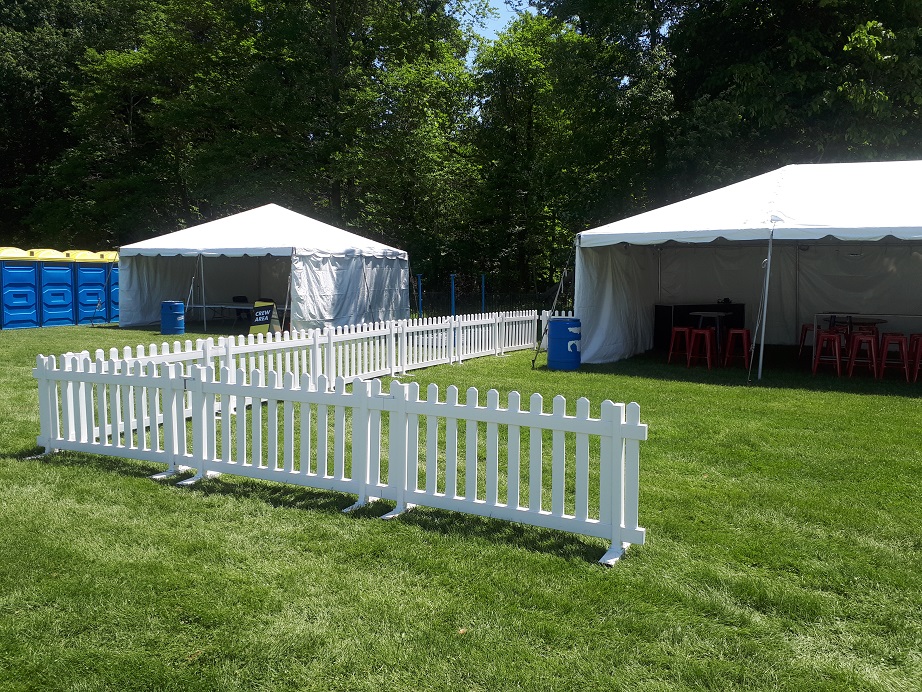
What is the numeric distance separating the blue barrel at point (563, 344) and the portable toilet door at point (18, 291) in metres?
13.6

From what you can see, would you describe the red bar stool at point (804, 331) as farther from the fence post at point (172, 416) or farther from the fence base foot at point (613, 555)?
the fence post at point (172, 416)

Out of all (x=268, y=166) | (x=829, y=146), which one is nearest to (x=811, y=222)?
(x=829, y=146)

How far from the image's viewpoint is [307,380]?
508cm

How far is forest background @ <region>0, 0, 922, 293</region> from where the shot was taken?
19.3 metres

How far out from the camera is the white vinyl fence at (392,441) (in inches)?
166

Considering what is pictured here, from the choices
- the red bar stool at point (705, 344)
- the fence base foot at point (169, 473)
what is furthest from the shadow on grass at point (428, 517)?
the red bar stool at point (705, 344)

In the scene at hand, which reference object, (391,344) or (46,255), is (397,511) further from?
(46,255)

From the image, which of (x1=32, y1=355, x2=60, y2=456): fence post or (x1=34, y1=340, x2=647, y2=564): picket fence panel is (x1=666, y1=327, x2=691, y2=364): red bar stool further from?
(x1=32, y1=355, x2=60, y2=456): fence post

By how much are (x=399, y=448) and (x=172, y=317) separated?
14.7 m

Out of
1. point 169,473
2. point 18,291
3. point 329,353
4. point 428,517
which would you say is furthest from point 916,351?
point 18,291

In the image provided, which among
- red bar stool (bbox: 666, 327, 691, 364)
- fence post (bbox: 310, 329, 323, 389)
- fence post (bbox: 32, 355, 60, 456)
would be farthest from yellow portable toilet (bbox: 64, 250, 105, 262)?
fence post (bbox: 32, 355, 60, 456)

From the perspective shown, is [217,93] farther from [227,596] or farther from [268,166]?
[227,596]

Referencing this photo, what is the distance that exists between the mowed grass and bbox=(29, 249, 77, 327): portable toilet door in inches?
594

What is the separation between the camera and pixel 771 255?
12.9m
